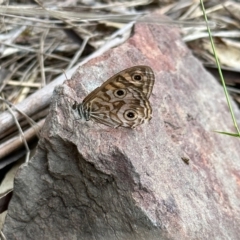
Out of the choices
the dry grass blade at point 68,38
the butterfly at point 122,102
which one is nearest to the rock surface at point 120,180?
the butterfly at point 122,102

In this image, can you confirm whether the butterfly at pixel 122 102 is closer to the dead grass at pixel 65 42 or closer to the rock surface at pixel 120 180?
the rock surface at pixel 120 180

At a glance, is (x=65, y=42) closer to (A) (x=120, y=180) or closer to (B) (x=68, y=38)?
(B) (x=68, y=38)

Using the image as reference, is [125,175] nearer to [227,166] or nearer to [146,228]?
[146,228]

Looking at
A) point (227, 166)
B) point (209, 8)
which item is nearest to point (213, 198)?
point (227, 166)

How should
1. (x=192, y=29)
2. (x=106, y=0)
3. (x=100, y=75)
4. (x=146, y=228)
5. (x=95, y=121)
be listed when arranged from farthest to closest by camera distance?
1. (x=106, y=0)
2. (x=192, y=29)
3. (x=100, y=75)
4. (x=95, y=121)
5. (x=146, y=228)

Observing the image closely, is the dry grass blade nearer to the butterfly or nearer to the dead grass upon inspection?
the dead grass

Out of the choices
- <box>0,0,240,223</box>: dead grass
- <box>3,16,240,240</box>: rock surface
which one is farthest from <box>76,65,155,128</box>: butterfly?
<box>0,0,240,223</box>: dead grass
